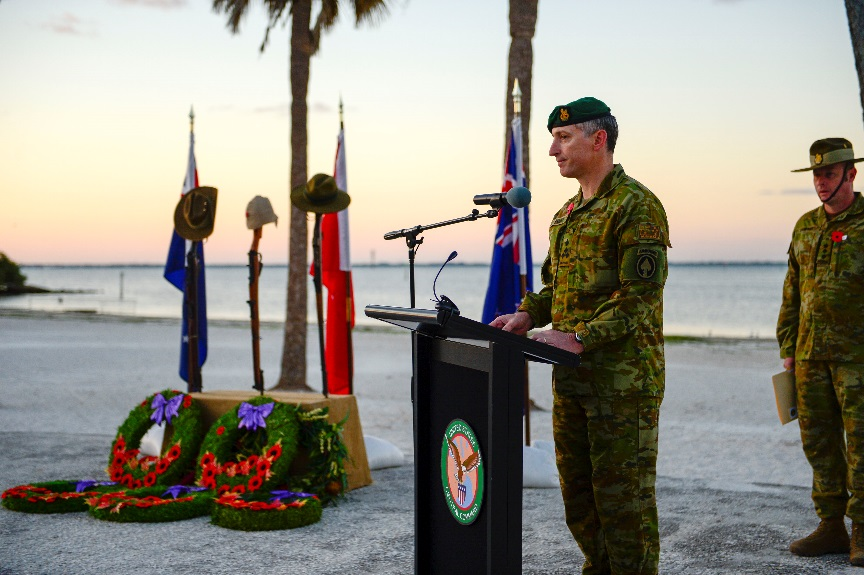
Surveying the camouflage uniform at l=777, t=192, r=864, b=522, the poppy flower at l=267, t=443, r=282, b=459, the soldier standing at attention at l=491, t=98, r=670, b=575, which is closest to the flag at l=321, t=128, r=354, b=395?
the poppy flower at l=267, t=443, r=282, b=459

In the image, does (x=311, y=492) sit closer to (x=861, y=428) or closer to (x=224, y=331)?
(x=861, y=428)

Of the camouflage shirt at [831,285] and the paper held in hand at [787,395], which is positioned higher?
the camouflage shirt at [831,285]

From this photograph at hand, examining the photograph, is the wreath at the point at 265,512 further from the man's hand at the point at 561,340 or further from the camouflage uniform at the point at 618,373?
the man's hand at the point at 561,340

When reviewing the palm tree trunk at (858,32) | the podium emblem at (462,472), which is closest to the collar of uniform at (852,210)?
the palm tree trunk at (858,32)

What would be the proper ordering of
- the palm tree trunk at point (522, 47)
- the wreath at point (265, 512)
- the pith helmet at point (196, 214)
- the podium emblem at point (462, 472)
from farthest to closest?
1. the palm tree trunk at point (522, 47)
2. the pith helmet at point (196, 214)
3. the wreath at point (265, 512)
4. the podium emblem at point (462, 472)

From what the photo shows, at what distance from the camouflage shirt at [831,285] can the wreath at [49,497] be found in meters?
4.58

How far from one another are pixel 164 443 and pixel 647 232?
188 inches

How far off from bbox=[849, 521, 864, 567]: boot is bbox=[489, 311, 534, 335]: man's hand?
8.12ft

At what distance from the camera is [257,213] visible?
7465 mm

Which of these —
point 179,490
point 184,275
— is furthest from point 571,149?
point 184,275

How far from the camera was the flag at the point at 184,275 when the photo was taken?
Answer: 8570 millimetres

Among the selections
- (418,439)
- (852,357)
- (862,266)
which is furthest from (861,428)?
(418,439)

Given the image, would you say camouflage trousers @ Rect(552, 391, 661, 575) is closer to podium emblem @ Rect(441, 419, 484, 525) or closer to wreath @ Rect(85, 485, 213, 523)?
podium emblem @ Rect(441, 419, 484, 525)

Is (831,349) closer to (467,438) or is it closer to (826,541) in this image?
(826,541)
